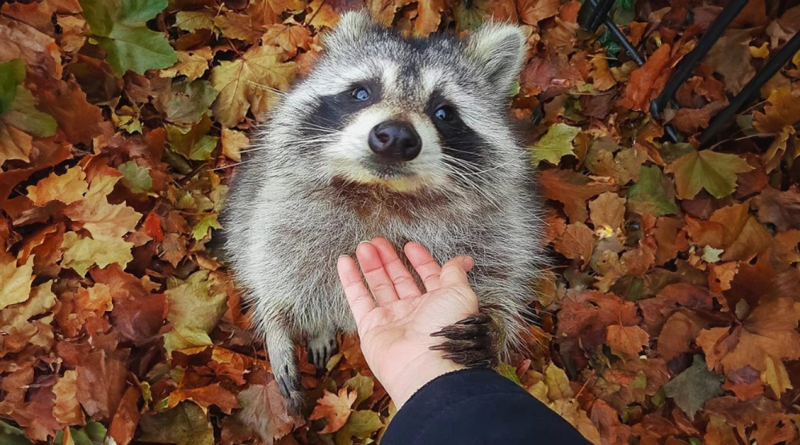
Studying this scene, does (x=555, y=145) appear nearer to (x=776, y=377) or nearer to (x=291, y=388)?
(x=776, y=377)

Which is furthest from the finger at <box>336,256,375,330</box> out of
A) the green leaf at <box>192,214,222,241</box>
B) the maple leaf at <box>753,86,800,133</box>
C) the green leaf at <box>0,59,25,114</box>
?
the maple leaf at <box>753,86,800,133</box>

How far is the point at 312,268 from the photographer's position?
2.48m

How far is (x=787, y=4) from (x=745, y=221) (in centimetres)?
116

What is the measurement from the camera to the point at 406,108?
2057 millimetres

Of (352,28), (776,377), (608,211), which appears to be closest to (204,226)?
(352,28)

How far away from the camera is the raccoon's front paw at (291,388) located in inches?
97.8

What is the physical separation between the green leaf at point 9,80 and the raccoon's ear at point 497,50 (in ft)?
5.92

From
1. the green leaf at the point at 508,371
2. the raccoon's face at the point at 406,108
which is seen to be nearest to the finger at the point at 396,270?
the raccoon's face at the point at 406,108

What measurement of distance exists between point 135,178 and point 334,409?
1311 millimetres

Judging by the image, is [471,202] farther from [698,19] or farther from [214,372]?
[698,19]

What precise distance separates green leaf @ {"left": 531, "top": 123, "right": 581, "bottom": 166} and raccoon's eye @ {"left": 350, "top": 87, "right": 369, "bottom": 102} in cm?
98

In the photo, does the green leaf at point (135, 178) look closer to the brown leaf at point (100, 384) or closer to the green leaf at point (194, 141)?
the green leaf at point (194, 141)

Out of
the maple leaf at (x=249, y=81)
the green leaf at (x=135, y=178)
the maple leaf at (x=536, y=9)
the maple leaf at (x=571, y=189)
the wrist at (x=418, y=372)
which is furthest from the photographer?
the maple leaf at (x=536, y=9)

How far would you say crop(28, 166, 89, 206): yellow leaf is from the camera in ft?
8.22
